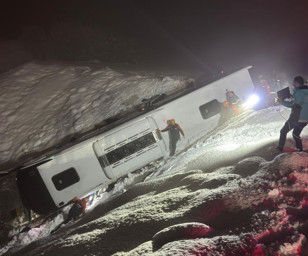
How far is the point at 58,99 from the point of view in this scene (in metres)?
10.3

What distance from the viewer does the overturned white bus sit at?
6.03 m

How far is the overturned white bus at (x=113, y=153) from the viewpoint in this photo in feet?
19.8

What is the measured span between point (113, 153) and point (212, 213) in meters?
3.43

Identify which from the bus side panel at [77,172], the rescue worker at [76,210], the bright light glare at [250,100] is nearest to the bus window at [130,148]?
the bus side panel at [77,172]

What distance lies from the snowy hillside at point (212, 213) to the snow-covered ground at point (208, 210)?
0.5 inches

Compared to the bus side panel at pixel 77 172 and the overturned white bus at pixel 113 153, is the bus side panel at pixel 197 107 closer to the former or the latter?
the overturned white bus at pixel 113 153

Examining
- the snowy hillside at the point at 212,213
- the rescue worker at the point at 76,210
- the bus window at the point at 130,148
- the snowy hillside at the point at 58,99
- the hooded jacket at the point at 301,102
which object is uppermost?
the snowy hillside at the point at 58,99

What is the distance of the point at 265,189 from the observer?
419cm

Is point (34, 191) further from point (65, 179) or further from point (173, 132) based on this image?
point (173, 132)

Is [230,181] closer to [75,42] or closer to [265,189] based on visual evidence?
[265,189]

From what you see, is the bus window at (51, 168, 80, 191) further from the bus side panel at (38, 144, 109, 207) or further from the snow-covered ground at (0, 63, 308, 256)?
the snow-covered ground at (0, 63, 308, 256)

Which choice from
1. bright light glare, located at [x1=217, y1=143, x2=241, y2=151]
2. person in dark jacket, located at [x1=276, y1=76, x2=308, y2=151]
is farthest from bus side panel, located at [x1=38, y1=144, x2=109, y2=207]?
person in dark jacket, located at [x1=276, y1=76, x2=308, y2=151]

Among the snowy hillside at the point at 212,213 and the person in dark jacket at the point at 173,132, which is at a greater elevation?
the person in dark jacket at the point at 173,132

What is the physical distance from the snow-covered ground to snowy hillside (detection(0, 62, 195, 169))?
11.3ft
